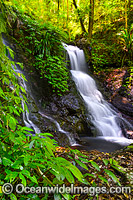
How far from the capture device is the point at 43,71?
5.08 m

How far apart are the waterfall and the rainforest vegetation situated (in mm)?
668

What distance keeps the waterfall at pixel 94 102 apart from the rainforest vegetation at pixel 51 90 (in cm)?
67

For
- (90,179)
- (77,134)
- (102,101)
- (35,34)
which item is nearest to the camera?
(90,179)

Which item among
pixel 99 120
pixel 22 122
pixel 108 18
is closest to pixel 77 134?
pixel 99 120

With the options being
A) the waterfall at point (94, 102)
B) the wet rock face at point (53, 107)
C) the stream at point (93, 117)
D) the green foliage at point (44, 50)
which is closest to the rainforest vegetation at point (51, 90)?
the green foliage at point (44, 50)

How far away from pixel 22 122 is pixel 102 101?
172 inches

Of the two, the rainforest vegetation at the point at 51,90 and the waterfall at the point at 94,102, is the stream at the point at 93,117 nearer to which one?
the waterfall at the point at 94,102

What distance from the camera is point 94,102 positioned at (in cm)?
587

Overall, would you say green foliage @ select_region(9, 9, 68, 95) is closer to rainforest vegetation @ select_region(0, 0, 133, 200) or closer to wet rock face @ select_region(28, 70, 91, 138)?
rainforest vegetation @ select_region(0, 0, 133, 200)

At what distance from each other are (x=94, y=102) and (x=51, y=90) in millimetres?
2178

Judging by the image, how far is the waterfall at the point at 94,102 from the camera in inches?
185

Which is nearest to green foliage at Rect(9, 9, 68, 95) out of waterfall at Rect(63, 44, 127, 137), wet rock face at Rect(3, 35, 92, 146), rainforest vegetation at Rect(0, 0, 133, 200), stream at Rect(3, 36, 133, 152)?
rainforest vegetation at Rect(0, 0, 133, 200)

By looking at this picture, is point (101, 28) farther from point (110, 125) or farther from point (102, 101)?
point (110, 125)

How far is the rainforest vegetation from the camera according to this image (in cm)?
98
